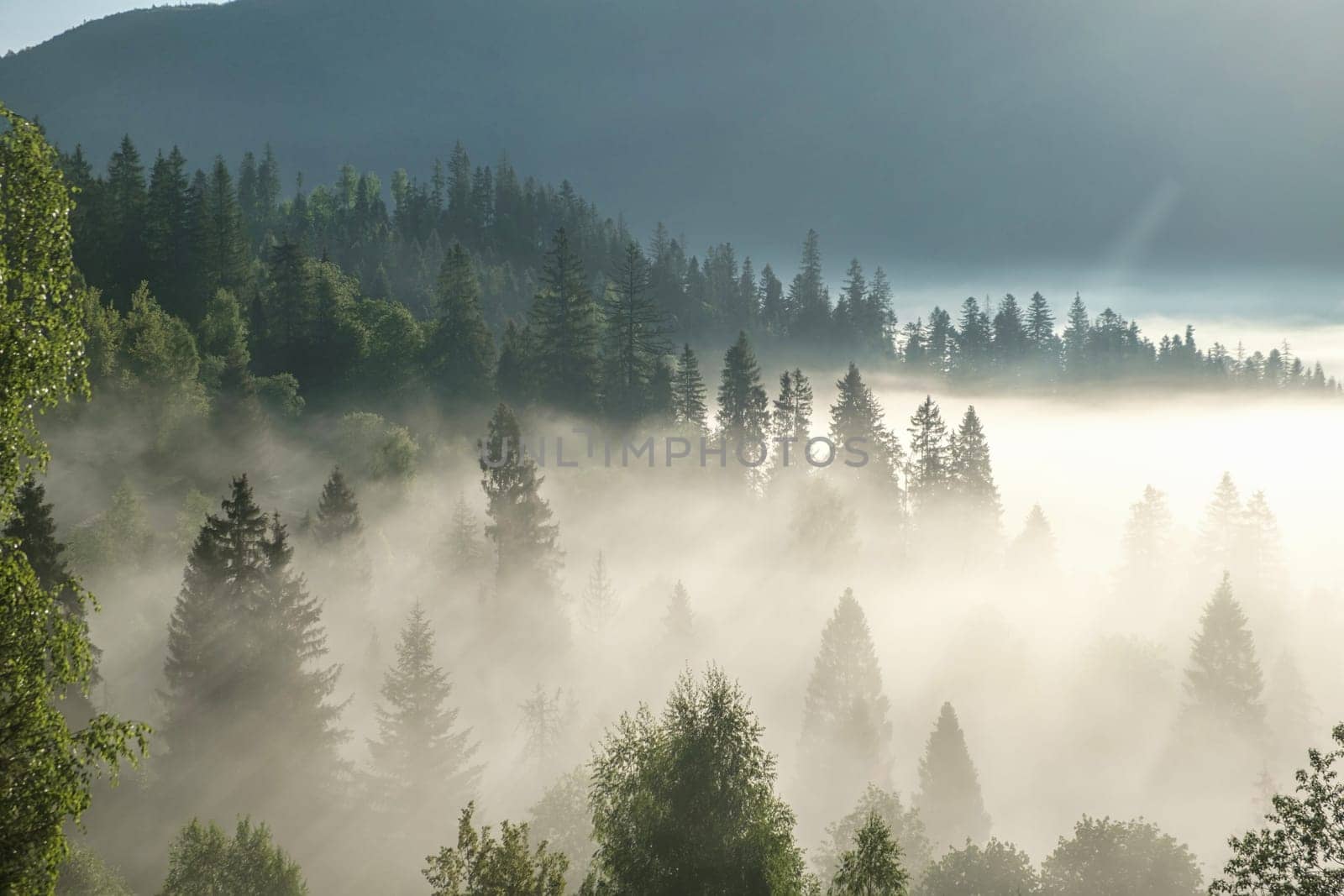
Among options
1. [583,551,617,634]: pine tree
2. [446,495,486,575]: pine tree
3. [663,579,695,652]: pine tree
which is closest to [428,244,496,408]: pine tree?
[446,495,486,575]: pine tree

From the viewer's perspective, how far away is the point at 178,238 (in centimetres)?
8719

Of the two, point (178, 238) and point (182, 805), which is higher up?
point (178, 238)

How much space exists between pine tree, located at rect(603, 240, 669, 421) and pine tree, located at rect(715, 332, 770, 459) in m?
8.04

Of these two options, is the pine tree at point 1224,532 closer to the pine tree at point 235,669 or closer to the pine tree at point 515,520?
the pine tree at point 515,520

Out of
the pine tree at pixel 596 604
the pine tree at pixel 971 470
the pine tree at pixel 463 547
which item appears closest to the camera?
the pine tree at pixel 463 547

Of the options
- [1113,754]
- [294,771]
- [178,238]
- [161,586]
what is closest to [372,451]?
[161,586]

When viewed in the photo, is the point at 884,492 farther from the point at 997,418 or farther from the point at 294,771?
the point at 997,418

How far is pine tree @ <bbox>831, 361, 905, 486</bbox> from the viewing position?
319ft

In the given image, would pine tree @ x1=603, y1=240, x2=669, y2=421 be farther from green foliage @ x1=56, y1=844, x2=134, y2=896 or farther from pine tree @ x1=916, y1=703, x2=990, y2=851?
green foliage @ x1=56, y1=844, x2=134, y2=896

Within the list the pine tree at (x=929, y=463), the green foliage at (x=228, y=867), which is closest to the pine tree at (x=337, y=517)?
the green foliage at (x=228, y=867)

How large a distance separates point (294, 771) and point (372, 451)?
38.4 meters

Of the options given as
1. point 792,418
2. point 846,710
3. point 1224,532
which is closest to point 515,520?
point 846,710

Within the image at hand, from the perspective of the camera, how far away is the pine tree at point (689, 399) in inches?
3824

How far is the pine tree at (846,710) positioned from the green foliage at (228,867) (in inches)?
1762
